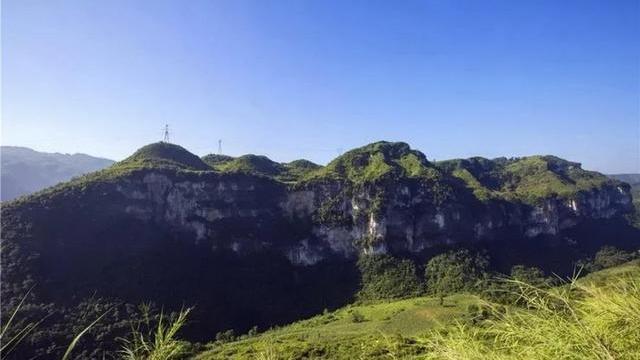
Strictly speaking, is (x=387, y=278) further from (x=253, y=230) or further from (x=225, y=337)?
(x=225, y=337)

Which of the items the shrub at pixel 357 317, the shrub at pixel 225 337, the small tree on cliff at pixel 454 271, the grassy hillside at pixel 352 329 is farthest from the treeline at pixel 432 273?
the shrub at pixel 225 337

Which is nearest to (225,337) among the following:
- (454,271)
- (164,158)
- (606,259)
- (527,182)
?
(454,271)

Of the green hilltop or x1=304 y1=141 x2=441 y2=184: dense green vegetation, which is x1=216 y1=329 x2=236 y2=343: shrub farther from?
x1=304 y1=141 x2=441 y2=184: dense green vegetation

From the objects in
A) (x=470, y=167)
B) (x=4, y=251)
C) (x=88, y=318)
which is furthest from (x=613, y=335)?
(x=470, y=167)

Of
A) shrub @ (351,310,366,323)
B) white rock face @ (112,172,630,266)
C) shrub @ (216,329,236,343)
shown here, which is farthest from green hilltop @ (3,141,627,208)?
shrub @ (216,329,236,343)

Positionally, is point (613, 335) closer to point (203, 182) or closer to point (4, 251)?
point (4, 251)

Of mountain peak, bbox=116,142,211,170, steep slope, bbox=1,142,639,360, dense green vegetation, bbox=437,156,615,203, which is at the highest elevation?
mountain peak, bbox=116,142,211,170
